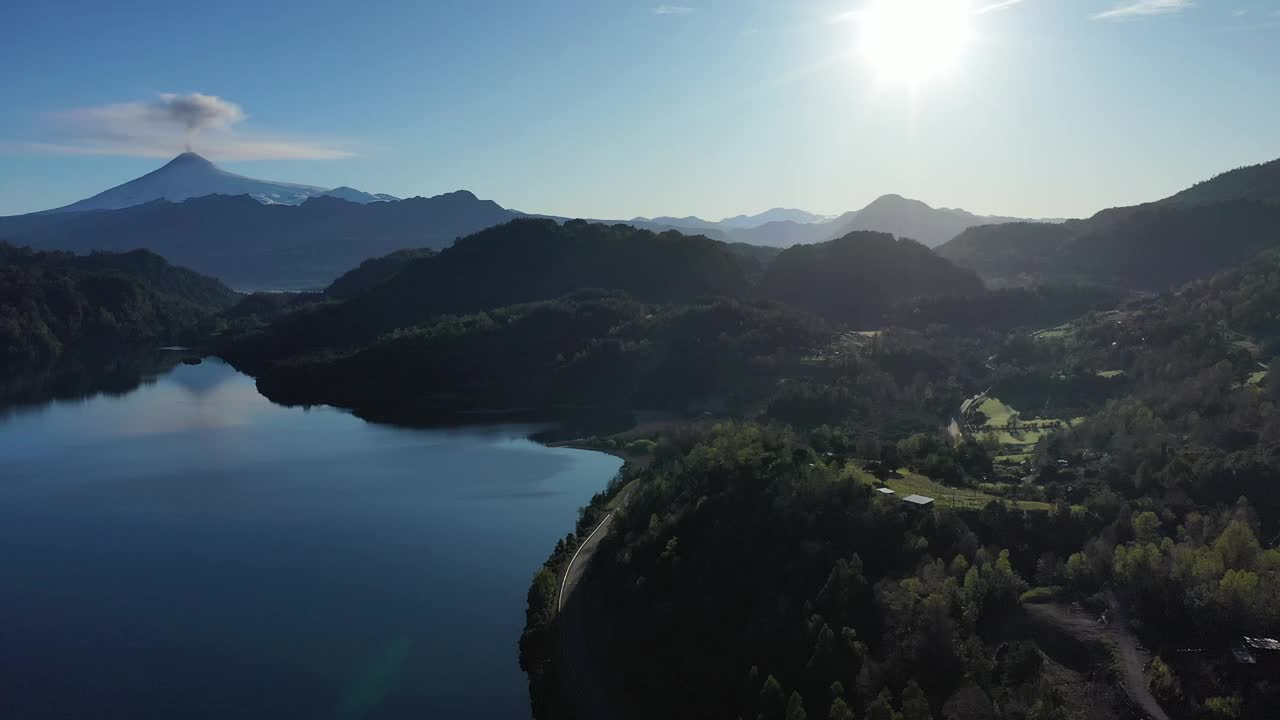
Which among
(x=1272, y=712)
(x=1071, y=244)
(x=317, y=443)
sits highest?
(x=1071, y=244)

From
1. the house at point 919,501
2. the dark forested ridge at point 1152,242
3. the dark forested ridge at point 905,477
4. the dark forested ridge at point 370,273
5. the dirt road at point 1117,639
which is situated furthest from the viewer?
the dark forested ridge at point 370,273

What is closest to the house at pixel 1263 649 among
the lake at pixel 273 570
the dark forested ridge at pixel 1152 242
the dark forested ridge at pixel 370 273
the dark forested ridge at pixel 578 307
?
the lake at pixel 273 570

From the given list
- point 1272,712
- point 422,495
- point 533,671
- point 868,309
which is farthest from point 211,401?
point 1272,712

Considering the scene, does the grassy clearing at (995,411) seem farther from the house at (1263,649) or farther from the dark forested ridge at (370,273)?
the dark forested ridge at (370,273)

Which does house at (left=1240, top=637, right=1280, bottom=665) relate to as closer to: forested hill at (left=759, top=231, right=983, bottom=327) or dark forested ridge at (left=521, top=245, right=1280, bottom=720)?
dark forested ridge at (left=521, top=245, right=1280, bottom=720)

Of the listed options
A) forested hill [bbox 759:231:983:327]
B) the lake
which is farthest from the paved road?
forested hill [bbox 759:231:983:327]

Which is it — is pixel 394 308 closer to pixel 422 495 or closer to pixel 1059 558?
pixel 422 495

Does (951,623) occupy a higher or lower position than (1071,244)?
lower
